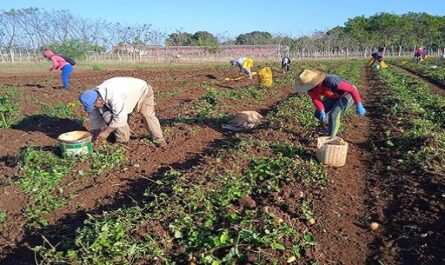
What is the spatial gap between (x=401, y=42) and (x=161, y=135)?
2610 inches

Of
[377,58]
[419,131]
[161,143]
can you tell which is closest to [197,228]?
[161,143]

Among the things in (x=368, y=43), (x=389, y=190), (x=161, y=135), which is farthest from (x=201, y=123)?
(x=368, y=43)

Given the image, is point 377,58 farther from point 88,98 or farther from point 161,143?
point 88,98

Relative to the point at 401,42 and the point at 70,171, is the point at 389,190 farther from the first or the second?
the point at 401,42

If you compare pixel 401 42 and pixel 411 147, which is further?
pixel 401 42

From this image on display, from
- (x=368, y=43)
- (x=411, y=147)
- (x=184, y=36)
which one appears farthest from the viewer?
(x=184, y=36)

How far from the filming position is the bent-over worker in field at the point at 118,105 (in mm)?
6422

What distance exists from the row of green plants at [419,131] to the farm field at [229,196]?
33 mm

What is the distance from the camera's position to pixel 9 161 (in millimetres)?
6871

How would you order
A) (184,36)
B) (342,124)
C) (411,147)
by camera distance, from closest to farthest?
(411,147) → (342,124) → (184,36)

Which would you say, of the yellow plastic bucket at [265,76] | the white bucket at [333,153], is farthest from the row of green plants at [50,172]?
the yellow plastic bucket at [265,76]

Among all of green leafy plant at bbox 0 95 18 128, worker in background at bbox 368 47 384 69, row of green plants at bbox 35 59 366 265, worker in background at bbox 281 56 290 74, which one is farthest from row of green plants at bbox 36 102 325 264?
worker in background at bbox 368 47 384 69

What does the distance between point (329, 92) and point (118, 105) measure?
339 centimetres

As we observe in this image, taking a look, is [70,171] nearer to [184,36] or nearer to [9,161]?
[9,161]
